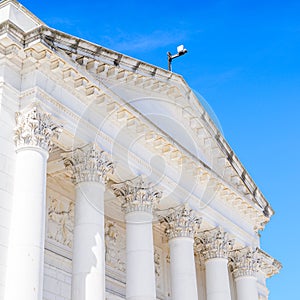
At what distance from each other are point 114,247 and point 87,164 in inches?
304

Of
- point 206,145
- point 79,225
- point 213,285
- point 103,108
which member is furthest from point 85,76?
point 213,285

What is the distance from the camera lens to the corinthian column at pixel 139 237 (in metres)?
20.6

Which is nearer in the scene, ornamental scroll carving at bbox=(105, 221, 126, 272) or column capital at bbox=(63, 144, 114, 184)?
column capital at bbox=(63, 144, 114, 184)

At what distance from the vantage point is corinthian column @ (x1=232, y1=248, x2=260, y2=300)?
29609 millimetres

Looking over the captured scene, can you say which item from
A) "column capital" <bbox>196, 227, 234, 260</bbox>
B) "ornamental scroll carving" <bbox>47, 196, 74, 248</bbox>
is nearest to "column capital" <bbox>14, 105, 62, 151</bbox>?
"ornamental scroll carving" <bbox>47, 196, 74, 248</bbox>

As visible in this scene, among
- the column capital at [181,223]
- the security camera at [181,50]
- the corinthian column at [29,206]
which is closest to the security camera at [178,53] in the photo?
the security camera at [181,50]

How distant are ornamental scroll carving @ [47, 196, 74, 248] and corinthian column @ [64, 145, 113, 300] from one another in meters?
3.80

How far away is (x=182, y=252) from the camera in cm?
2402

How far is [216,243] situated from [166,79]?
298 inches

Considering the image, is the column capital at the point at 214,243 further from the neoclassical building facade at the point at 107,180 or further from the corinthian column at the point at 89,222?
the corinthian column at the point at 89,222

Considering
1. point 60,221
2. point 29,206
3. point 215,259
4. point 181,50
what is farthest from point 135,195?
point 181,50

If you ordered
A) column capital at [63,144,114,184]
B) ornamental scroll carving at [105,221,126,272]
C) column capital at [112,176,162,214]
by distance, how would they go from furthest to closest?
ornamental scroll carving at [105,221,126,272] < column capital at [112,176,162,214] < column capital at [63,144,114,184]

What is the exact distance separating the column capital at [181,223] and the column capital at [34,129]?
25.8ft

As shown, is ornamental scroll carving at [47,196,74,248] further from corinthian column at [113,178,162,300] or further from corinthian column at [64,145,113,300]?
corinthian column at [64,145,113,300]
